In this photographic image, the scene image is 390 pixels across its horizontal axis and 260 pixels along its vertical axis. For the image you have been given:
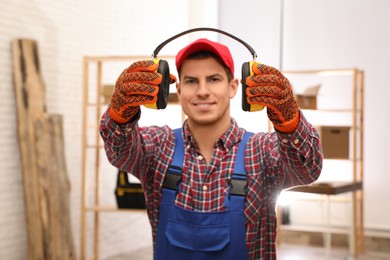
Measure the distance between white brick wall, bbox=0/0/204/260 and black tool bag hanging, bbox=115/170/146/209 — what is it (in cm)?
63

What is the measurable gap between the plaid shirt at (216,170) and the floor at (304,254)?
3.85m

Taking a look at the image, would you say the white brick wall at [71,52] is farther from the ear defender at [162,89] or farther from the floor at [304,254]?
the ear defender at [162,89]

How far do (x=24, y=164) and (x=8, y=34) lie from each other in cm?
98

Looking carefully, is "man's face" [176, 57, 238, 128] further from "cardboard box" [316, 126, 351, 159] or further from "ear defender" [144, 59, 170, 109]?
"cardboard box" [316, 126, 351, 159]

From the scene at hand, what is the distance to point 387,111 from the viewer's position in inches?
243

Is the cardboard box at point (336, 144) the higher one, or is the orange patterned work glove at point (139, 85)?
the orange patterned work glove at point (139, 85)

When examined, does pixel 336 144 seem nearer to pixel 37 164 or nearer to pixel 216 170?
pixel 37 164

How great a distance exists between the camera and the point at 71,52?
5.04m

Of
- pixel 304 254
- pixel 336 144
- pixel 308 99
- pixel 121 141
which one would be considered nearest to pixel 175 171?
pixel 121 141

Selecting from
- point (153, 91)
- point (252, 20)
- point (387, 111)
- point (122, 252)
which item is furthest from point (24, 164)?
point (387, 111)

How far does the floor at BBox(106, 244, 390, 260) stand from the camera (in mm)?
5562

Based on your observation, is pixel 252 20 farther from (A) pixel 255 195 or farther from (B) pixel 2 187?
(A) pixel 255 195

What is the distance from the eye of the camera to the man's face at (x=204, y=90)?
172 centimetres

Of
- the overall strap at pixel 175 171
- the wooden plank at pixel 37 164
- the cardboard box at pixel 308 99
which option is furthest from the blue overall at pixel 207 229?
the cardboard box at pixel 308 99
